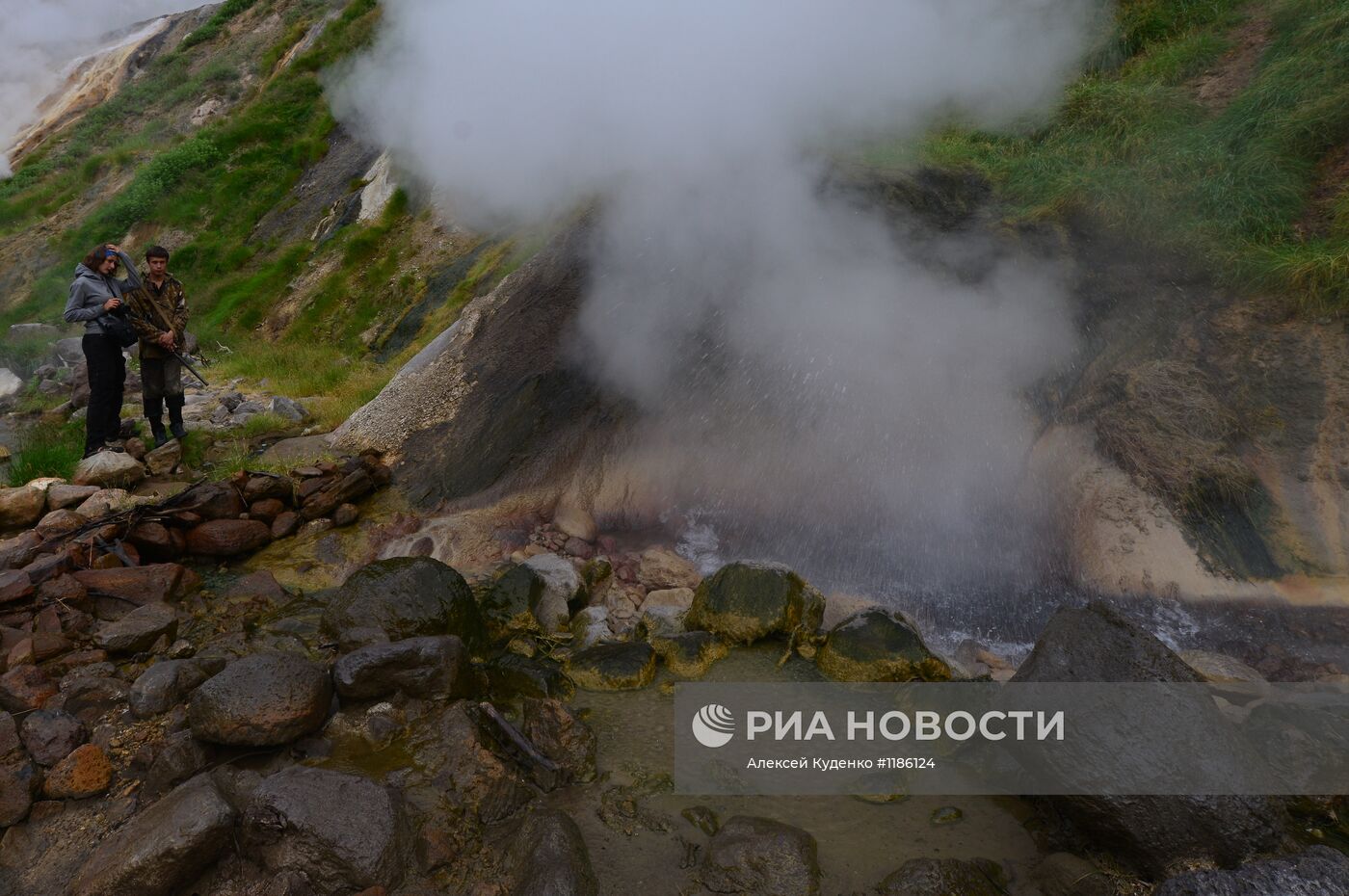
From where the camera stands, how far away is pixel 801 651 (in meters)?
3.55

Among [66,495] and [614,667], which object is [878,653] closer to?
[614,667]

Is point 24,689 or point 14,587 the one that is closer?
point 24,689

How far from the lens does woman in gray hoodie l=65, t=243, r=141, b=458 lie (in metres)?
5.36

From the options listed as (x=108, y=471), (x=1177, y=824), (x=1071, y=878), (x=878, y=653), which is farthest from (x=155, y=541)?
(x=1177, y=824)

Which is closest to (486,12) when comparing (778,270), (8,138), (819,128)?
(819,128)

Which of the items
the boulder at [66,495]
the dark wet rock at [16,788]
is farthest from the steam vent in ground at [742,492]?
the boulder at [66,495]

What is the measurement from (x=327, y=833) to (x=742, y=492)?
312 cm

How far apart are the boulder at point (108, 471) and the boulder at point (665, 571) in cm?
382

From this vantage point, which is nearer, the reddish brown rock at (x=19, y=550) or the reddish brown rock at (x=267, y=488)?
the reddish brown rock at (x=19, y=550)

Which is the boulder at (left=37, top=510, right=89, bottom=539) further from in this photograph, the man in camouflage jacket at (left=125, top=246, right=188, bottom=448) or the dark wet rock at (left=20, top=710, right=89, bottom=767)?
the dark wet rock at (left=20, top=710, right=89, bottom=767)

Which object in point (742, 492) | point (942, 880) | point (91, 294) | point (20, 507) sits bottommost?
point (20, 507)

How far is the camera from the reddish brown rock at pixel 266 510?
463 centimetres

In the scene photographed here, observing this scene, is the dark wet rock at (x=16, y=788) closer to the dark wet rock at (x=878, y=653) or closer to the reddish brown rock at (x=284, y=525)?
the reddish brown rock at (x=284, y=525)

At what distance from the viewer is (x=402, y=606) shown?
347cm
